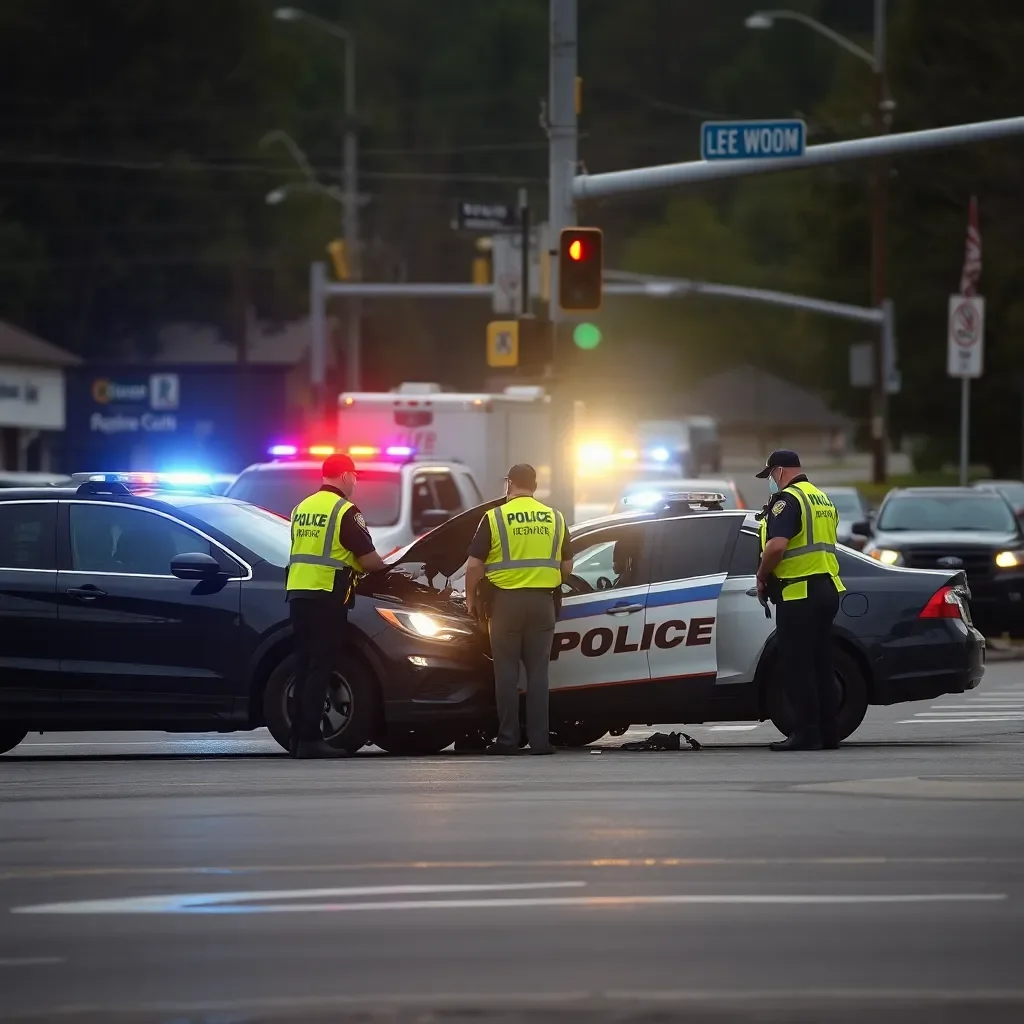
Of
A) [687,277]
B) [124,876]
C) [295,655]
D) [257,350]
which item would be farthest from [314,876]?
[687,277]

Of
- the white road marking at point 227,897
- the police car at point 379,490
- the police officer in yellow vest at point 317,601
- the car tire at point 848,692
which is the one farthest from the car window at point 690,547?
the police car at point 379,490

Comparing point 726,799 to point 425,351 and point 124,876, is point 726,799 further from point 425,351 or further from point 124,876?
point 425,351

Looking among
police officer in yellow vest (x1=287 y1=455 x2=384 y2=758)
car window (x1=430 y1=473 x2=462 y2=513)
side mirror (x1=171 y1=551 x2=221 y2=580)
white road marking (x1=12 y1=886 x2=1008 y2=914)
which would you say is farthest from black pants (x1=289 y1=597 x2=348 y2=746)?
car window (x1=430 y1=473 x2=462 y2=513)

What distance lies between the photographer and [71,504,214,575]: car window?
1394 centimetres

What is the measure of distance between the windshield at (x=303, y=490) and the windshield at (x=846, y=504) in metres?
10.6

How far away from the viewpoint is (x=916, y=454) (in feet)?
262

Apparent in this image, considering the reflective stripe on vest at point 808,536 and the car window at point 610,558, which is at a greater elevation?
the reflective stripe on vest at point 808,536

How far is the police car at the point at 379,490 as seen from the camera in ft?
70.7

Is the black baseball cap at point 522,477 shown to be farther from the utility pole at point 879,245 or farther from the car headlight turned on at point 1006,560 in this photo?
the utility pole at point 879,245

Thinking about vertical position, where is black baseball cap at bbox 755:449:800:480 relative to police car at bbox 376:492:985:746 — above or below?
above

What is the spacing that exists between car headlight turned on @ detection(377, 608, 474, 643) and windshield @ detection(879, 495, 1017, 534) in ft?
41.5

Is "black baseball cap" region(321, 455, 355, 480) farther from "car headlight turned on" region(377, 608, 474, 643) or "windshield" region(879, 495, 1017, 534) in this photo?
"windshield" region(879, 495, 1017, 534)

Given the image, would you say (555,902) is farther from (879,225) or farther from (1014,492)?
(1014,492)

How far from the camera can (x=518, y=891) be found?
337 inches
